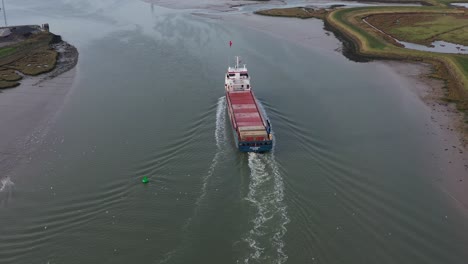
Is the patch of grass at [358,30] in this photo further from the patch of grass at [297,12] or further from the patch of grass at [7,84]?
the patch of grass at [7,84]

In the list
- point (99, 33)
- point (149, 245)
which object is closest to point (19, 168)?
point (149, 245)

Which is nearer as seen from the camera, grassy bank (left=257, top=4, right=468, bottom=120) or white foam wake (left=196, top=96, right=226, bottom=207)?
white foam wake (left=196, top=96, right=226, bottom=207)

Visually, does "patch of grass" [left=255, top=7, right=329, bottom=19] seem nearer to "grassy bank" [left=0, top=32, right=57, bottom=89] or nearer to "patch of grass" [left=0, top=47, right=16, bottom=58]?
"grassy bank" [left=0, top=32, right=57, bottom=89]

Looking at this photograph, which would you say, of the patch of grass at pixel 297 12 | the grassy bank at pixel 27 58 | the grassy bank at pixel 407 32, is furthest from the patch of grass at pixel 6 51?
the grassy bank at pixel 407 32

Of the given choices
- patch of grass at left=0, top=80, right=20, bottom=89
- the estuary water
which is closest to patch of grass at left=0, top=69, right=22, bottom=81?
patch of grass at left=0, top=80, right=20, bottom=89

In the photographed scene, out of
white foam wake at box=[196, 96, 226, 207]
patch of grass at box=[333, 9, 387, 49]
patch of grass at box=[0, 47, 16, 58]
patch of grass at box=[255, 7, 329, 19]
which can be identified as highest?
patch of grass at box=[255, 7, 329, 19]

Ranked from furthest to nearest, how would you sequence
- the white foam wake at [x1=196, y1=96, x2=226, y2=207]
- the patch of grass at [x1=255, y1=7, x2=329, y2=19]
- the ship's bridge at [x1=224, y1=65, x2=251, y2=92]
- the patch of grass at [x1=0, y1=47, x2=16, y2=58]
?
the patch of grass at [x1=255, y1=7, x2=329, y2=19]
the patch of grass at [x1=0, y1=47, x2=16, y2=58]
the ship's bridge at [x1=224, y1=65, x2=251, y2=92]
the white foam wake at [x1=196, y1=96, x2=226, y2=207]
